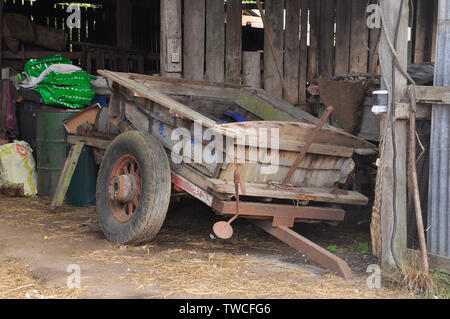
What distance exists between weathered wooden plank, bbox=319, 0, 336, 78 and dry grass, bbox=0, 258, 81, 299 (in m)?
4.70

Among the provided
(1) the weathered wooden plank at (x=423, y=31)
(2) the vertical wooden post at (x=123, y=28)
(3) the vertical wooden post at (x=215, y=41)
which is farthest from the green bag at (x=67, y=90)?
(1) the weathered wooden plank at (x=423, y=31)

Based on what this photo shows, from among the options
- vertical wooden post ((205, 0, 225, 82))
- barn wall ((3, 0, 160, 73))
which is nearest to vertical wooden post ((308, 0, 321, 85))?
vertical wooden post ((205, 0, 225, 82))

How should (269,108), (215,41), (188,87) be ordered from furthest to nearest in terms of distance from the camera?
(215,41) → (188,87) → (269,108)

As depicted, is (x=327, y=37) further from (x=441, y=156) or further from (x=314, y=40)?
(x=441, y=156)

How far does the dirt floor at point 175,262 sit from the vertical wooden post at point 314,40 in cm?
234

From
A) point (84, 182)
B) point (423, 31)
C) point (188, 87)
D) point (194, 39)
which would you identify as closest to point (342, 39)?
point (423, 31)

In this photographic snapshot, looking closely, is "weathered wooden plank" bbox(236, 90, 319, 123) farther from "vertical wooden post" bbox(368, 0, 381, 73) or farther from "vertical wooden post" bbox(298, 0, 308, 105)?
"vertical wooden post" bbox(368, 0, 381, 73)

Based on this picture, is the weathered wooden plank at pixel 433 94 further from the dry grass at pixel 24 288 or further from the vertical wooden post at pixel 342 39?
the vertical wooden post at pixel 342 39

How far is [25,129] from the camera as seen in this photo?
856 centimetres

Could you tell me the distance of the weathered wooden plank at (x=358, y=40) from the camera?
24.2 feet

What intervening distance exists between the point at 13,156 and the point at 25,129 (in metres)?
0.87

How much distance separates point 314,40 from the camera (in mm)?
7555

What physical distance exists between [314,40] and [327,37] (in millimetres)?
170
